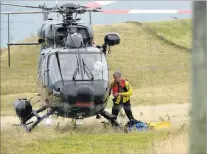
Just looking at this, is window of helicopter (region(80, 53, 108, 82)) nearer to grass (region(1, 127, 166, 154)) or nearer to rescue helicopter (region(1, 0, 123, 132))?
rescue helicopter (region(1, 0, 123, 132))

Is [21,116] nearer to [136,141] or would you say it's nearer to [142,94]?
[136,141]

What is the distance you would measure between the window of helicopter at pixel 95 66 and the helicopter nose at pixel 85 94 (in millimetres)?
481

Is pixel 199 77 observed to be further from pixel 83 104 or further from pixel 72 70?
pixel 72 70

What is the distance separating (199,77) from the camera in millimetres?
3314

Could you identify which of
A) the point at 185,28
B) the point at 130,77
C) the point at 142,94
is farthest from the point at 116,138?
the point at 185,28

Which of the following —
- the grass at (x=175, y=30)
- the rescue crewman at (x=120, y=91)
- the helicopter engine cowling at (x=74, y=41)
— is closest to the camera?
the helicopter engine cowling at (x=74, y=41)

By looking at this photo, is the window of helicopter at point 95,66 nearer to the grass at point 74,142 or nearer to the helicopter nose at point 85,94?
the helicopter nose at point 85,94

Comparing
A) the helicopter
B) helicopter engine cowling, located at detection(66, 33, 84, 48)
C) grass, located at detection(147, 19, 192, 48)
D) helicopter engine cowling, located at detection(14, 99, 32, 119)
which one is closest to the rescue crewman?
the helicopter

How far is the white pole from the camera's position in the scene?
3256mm

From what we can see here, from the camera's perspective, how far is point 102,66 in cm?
1337

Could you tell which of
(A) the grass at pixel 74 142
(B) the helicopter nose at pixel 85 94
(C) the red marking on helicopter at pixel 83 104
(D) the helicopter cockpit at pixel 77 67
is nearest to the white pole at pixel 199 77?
(A) the grass at pixel 74 142

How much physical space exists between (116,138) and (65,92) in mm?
1553

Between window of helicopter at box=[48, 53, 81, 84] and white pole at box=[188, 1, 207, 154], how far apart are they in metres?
9.42

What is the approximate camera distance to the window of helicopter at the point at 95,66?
1298 centimetres
